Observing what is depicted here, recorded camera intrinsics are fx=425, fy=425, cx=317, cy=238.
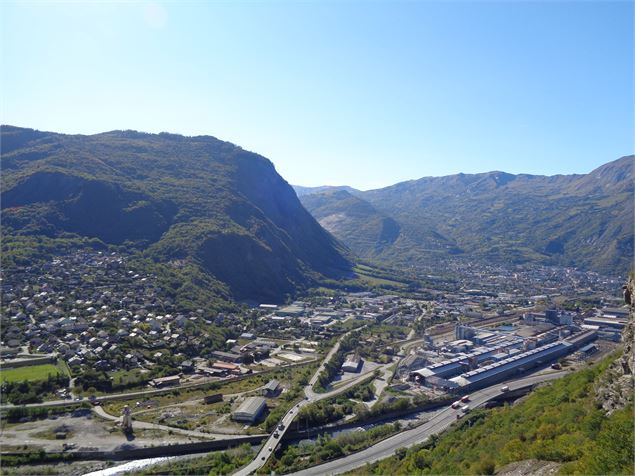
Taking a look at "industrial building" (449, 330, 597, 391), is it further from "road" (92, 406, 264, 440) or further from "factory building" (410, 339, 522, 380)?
"road" (92, 406, 264, 440)

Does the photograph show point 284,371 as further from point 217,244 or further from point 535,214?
point 535,214

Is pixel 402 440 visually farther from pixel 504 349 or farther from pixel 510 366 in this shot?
pixel 504 349

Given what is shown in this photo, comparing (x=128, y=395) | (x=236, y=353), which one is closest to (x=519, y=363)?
(x=236, y=353)

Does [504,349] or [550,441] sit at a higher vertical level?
[550,441]

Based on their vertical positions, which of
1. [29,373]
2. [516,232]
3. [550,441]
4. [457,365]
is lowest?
[457,365]

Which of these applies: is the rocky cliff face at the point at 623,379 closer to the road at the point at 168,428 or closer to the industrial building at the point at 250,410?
the road at the point at 168,428

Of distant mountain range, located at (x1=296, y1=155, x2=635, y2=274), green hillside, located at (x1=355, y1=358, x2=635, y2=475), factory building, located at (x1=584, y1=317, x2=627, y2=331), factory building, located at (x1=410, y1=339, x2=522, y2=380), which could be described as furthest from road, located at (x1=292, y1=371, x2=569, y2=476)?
distant mountain range, located at (x1=296, y1=155, x2=635, y2=274)

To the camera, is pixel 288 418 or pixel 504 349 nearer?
pixel 288 418
